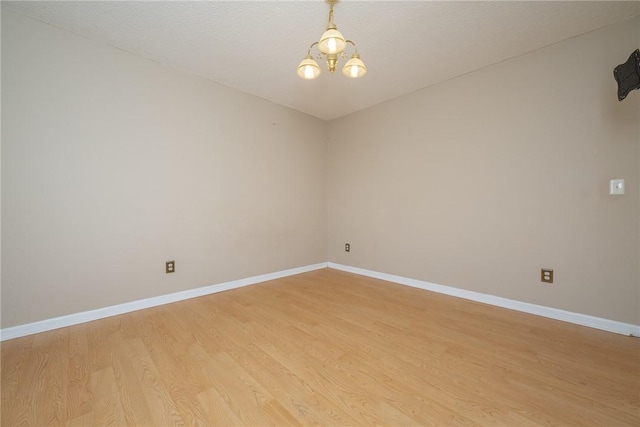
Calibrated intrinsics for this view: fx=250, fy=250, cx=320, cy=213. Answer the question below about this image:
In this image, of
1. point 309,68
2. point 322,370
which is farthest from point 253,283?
point 309,68

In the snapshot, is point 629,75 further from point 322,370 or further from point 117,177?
point 117,177

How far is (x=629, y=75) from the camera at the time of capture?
1.62 metres

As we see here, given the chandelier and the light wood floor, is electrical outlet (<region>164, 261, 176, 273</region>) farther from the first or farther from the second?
the chandelier

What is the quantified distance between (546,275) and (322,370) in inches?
85.4

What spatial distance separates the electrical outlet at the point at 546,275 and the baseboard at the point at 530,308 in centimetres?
24

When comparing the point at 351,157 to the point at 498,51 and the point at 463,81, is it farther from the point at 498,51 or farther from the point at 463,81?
the point at 498,51

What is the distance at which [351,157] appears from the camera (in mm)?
3816

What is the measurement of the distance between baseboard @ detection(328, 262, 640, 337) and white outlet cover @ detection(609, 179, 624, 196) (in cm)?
100

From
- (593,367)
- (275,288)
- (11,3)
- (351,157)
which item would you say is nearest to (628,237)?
(593,367)

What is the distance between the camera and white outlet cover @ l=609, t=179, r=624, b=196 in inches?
75.4

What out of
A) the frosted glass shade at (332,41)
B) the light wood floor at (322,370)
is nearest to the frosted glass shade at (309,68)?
the frosted glass shade at (332,41)

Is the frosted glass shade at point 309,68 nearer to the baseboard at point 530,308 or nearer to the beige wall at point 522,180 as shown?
the beige wall at point 522,180

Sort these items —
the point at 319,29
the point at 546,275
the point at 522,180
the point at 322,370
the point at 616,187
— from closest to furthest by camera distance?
the point at 322,370, the point at 616,187, the point at 319,29, the point at 546,275, the point at 522,180

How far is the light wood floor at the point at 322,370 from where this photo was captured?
3.81 ft
